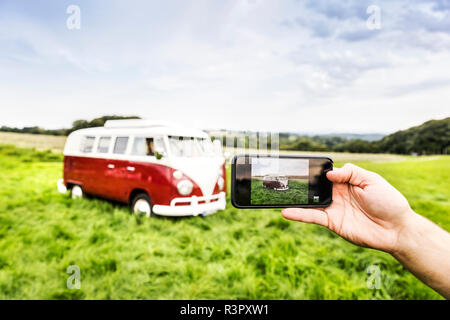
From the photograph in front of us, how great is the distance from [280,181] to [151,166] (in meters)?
1.83

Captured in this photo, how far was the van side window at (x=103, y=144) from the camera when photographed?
105 inches

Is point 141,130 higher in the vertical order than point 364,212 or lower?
higher

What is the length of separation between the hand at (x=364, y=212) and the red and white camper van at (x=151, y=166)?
1125 mm

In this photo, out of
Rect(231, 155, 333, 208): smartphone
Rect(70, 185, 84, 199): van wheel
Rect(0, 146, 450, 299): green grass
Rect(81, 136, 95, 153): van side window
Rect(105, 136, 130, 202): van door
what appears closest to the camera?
Rect(231, 155, 333, 208): smartphone

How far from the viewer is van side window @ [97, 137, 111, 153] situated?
2674 mm

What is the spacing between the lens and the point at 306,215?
1017mm

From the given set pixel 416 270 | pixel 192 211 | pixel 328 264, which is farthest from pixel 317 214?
pixel 328 264

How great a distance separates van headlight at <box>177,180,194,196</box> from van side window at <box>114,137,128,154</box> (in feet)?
2.56

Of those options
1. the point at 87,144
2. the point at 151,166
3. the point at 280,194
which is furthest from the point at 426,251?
the point at 87,144

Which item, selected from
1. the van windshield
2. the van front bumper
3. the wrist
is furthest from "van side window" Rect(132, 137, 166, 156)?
the wrist

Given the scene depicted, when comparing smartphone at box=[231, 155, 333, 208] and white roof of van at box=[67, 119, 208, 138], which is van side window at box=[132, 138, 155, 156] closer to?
white roof of van at box=[67, 119, 208, 138]

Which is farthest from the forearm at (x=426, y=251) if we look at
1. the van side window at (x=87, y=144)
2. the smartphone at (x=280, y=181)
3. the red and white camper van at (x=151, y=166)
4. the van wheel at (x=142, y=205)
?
the van side window at (x=87, y=144)

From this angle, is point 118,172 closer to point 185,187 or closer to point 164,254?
point 185,187

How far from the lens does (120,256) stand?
9.22 feet
